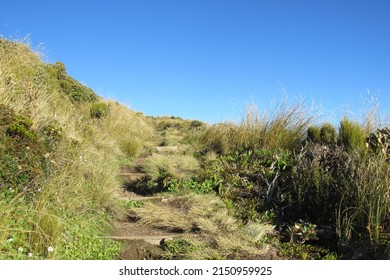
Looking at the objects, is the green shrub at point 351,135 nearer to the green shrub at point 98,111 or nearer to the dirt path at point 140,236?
the dirt path at point 140,236

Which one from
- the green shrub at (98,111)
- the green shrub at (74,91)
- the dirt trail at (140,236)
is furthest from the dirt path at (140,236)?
the green shrub at (74,91)

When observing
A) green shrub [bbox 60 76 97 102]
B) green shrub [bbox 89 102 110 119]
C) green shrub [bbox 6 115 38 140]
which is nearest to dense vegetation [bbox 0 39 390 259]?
green shrub [bbox 6 115 38 140]

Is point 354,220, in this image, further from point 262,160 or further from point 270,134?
point 270,134

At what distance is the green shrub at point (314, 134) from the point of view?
22.8 feet

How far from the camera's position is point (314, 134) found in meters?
7.07

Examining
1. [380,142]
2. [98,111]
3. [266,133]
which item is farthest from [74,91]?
[380,142]

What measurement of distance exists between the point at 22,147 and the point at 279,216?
10.3 ft

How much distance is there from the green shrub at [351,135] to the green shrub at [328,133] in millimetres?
278

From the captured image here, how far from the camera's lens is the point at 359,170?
4.11 metres

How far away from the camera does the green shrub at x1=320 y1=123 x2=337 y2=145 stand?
675 cm

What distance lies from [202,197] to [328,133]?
11.0 feet

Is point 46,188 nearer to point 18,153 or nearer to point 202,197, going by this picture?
point 18,153

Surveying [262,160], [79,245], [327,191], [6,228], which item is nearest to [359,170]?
[327,191]

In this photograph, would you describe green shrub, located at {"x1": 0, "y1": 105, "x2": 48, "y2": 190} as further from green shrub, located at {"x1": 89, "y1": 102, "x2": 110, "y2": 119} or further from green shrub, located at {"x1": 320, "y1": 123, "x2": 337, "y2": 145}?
green shrub, located at {"x1": 89, "y1": 102, "x2": 110, "y2": 119}
